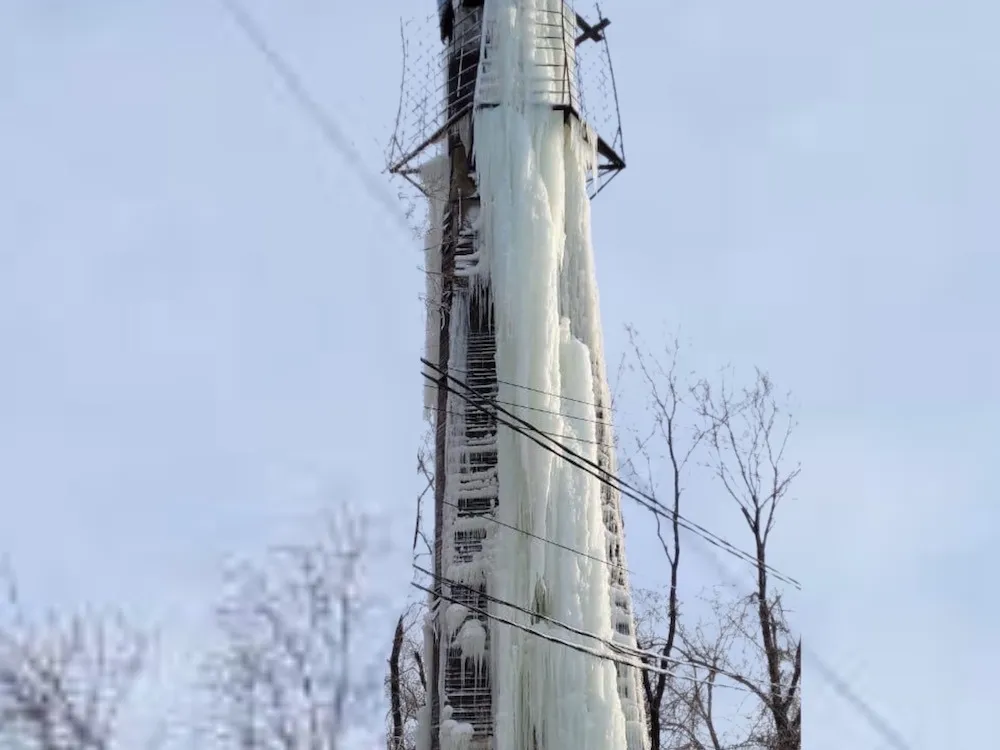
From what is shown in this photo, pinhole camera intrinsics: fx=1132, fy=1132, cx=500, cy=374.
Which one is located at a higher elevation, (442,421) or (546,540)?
(442,421)

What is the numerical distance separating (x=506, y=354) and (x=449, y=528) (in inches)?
62.5

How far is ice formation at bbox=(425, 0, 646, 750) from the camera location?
28.7 feet

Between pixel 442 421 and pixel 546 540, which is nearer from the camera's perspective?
pixel 546 540

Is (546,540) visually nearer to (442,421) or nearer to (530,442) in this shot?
(530,442)

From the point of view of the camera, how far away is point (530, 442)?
9.40m

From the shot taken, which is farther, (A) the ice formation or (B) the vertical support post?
(B) the vertical support post

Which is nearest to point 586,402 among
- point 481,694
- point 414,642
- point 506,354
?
point 506,354

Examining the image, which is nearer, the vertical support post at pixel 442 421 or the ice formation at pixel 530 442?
the ice formation at pixel 530 442

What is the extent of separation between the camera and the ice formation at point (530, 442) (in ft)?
28.7

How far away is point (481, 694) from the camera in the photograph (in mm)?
9180

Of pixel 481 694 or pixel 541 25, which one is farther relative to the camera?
pixel 541 25

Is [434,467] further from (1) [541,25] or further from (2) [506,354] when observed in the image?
(1) [541,25]

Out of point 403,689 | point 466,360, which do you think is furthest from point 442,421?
point 403,689

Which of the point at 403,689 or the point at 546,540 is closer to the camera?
the point at 546,540
